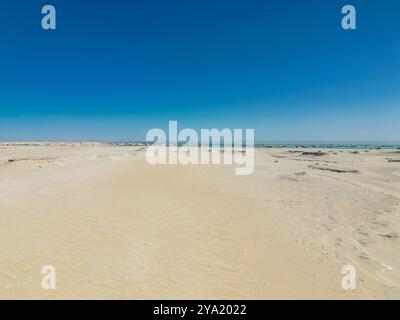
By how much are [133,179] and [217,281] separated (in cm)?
1551

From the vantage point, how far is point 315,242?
801cm

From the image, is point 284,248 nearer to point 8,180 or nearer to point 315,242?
point 315,242

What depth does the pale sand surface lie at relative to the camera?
18.6 feet

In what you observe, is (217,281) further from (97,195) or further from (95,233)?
(97,195)

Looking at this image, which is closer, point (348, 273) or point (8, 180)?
point (348, 273)

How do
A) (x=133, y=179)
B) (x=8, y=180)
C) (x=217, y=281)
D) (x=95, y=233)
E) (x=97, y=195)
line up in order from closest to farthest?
1. (x=217, y=281)
2. (x=95, y=233)
3. (x=97, y=195)
4. (x=8, y=180)
5. (x=133, y=179)

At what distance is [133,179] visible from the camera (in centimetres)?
2038

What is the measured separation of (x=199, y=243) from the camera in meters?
8.09

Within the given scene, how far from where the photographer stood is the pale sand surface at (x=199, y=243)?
223 inches
